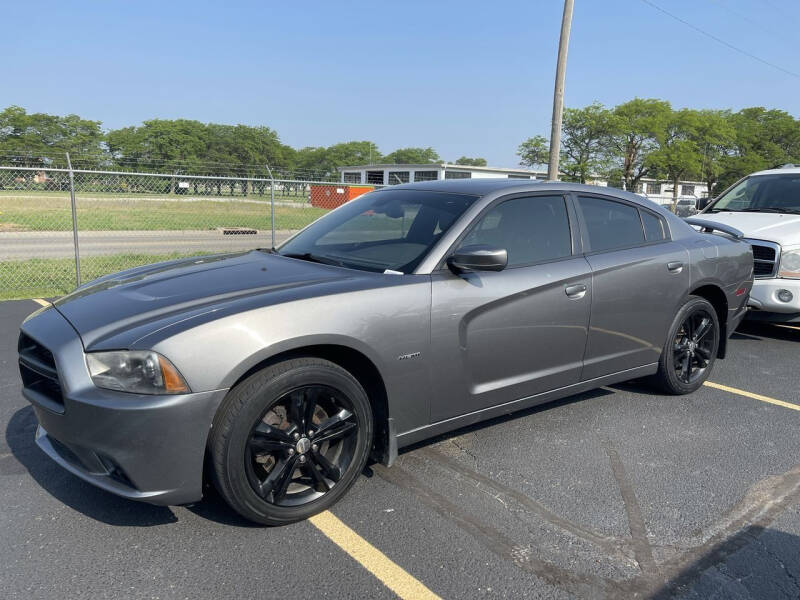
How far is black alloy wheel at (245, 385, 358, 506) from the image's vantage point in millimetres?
2646

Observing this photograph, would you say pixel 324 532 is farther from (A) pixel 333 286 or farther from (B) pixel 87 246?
(B) pixel 87 246

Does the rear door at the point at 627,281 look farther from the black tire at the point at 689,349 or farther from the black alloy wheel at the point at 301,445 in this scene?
the black alloy wheel at the point at 301,445

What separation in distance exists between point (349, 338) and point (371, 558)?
960 millimetres

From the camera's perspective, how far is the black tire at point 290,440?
251 cm

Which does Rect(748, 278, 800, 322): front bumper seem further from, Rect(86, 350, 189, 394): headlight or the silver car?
Rect(86, 350, 189, 394): headlight

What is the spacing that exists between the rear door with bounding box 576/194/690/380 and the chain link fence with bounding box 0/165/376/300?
6.68m

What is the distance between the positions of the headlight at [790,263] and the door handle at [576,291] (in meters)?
3.57

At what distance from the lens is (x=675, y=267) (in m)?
4.32

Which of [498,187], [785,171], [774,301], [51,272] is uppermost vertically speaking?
[785,171]

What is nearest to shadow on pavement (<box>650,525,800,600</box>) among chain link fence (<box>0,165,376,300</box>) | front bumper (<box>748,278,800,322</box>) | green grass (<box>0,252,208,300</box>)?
front bumper (<box>748,278,800,322</box>)

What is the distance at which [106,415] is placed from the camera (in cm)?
236

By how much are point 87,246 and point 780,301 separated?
1277cm

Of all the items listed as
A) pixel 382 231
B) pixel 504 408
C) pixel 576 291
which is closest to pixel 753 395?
pixel 576 291

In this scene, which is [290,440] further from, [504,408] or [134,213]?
[134,213]
